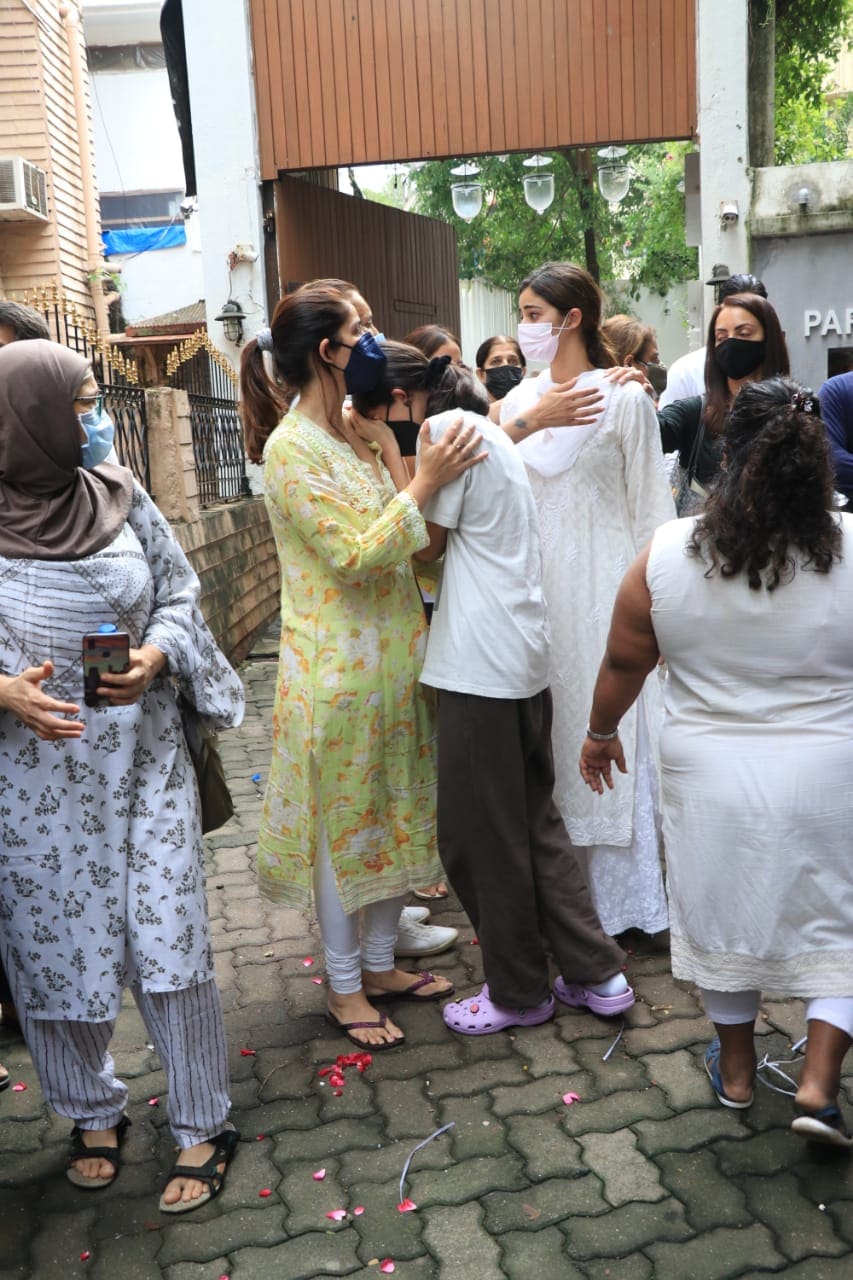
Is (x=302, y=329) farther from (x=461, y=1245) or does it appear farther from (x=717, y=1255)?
(x=717, y=1255)

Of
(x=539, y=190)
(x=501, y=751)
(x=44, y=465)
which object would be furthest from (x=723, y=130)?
(x=44, y=465)

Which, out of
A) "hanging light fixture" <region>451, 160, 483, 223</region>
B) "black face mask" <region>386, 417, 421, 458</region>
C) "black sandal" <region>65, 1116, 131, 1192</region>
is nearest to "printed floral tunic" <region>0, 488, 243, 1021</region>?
"black sandal" <region>65, 1116, 131, 1192</region>

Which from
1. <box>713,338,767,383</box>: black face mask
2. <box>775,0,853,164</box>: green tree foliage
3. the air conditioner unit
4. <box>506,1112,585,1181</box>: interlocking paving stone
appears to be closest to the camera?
<box>506,1112,585,1181</box>: interlocking paving stone

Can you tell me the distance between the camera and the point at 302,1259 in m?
2.51

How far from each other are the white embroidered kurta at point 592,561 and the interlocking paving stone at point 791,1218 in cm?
115

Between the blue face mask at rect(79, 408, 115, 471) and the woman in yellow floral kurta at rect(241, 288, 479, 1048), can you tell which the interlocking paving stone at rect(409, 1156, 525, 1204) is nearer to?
the woman in yellow floral kurta at rect(241, 288, 479, 1048)

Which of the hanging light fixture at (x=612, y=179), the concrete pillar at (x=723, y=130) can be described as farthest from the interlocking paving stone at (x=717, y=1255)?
the hanging light fixture at (x=612, y=179)

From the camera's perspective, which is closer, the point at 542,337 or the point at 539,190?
the point at 542,337

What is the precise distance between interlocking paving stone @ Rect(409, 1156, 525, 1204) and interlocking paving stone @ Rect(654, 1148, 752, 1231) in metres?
0.33

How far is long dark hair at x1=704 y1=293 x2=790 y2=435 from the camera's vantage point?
4047 mm

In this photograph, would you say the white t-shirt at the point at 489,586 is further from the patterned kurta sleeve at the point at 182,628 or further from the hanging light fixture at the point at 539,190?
the hanging light fixture at the point at 539,190

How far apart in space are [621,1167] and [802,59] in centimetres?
1163

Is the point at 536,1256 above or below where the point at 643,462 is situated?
below

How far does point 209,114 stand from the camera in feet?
35.2
